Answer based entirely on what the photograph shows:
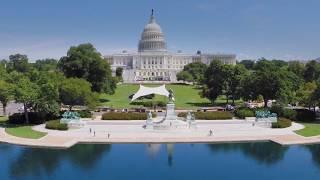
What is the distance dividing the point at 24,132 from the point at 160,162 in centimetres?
2095

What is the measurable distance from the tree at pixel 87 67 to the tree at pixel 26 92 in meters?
24.7

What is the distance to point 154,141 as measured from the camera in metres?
47.9

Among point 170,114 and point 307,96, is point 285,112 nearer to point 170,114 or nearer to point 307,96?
point 307,96

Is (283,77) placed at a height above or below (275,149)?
above

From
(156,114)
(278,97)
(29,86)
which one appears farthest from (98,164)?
(278,97)

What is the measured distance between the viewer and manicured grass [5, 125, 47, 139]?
50459 millimetres

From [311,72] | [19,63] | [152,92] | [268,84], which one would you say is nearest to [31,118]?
[152,92]

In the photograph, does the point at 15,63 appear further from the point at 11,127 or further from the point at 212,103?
the point at 11,127

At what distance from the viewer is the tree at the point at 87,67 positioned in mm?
86062

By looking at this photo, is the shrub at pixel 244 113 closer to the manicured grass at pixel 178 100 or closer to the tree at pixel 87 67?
the manicured grass at pixel 178 100

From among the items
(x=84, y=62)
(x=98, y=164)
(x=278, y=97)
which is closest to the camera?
(x=98, y=164)

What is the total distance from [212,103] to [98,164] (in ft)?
181

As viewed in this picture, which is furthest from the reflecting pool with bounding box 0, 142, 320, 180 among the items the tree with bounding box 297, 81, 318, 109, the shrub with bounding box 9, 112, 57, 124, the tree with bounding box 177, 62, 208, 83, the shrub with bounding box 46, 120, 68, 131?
the tree with bounding box 177, 62, 208, 83

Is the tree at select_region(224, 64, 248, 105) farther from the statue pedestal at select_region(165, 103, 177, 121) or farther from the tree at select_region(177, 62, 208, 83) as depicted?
the tree at select_region(177, 62, 208, 83)
